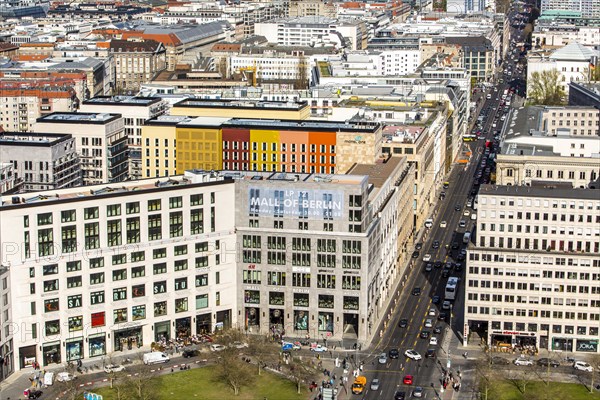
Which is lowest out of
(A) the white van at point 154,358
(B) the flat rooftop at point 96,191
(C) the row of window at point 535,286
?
(A) the white van at point 154,358

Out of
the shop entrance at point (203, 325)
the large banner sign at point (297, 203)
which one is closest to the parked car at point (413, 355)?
the large banner sign at point (297, 203)

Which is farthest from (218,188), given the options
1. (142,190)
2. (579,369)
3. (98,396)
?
(579,369)

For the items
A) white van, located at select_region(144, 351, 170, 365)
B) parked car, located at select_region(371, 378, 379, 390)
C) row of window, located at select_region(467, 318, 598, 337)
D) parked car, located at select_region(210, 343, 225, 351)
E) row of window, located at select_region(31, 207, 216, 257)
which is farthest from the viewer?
row of window, located at select_region(467, 318, 598, 337)

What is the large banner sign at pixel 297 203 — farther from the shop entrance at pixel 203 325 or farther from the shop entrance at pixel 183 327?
the shop entrance at pixel 183 327

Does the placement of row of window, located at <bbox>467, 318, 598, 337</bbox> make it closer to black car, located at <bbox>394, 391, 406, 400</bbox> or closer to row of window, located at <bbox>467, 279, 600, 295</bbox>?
row of window, located at <bbox>467, 279, 600, 295</bbox>

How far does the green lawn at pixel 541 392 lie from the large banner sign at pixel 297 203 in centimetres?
3575

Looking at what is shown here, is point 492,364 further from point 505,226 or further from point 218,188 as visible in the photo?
point 218,188

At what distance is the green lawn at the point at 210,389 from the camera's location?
166 m

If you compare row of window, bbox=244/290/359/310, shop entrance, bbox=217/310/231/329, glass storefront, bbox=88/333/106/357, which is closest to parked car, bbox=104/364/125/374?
glass storefront, bbox=88/333/106/357

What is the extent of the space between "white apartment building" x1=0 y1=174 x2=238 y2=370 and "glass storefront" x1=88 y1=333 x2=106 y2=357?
0.17 metres

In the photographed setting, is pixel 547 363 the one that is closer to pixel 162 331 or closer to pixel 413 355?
pixel 413 355

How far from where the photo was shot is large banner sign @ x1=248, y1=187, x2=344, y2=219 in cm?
18588

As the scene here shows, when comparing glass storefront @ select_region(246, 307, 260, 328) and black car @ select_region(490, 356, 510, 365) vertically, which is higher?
glass storefront @ select_region(246, 307, 260, 328)

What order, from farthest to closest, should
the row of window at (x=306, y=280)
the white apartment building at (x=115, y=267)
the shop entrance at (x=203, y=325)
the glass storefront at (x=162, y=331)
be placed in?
1. the shop entrance at (x=203, y=325)
2. the row of window at (x=306, y=280)
3. the glass storefront at (x=162, y=331)
4. the white apartment building at (x=115, y=267)
